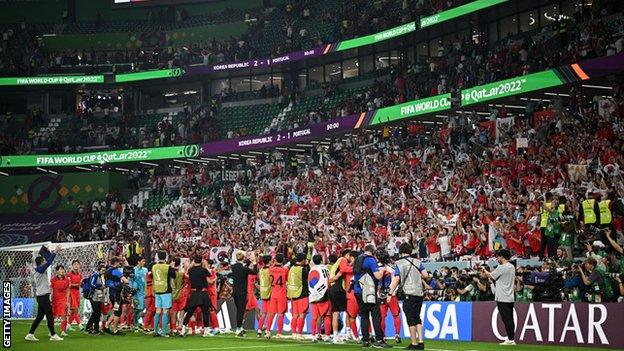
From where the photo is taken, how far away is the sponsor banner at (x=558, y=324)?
61.5ft

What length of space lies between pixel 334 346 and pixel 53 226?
41031 mm

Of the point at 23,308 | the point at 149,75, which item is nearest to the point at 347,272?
the point at 23,308

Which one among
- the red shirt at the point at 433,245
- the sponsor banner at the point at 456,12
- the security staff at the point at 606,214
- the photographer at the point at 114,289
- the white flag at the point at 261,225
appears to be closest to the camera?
the security staff at the point at 606,214

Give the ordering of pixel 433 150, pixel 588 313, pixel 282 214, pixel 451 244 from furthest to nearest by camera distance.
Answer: pixel 282 214 → pixel 433 150 → pixel 451 244 → pixel 588 313

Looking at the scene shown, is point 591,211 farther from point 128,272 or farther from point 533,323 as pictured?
point 128,272

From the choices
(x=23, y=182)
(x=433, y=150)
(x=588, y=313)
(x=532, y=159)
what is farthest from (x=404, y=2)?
(x=588, y=313)

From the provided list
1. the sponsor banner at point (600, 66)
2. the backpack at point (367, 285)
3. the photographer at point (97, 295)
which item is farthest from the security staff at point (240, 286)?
the sponsor banner at point (600, 66)

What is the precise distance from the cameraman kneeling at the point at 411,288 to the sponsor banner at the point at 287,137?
27287 millimetres

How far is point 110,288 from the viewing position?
25438mm

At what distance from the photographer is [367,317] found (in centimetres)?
2019

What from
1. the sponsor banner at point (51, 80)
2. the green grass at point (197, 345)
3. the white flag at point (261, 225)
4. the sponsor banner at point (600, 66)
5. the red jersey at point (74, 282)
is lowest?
the green grass at point (197, 345)

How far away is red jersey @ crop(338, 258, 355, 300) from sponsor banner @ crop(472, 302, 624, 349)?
310 centimetres

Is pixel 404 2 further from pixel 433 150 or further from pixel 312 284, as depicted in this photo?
pixel 312 284

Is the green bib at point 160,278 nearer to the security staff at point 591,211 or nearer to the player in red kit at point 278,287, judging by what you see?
the player in red kit at point 278,287
